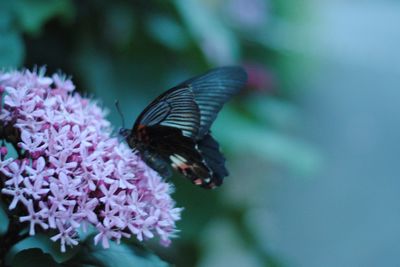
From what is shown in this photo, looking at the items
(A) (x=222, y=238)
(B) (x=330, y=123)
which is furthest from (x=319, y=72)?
(A) (x=222, y=238)

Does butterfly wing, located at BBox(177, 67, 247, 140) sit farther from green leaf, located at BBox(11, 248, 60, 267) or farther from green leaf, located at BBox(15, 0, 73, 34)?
green leaf, located at BBox(15, 0, 73, 34)

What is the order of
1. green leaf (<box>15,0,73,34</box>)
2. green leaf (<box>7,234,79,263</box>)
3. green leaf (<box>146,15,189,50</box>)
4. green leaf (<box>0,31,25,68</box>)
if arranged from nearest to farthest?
green leaf (<box>7,234,79,263</box>) < green leaf (<box>0,31,25,68</box>) < green leaf (<box>15,0,73,34</box>) < green leaf (<box>146,15,189,50</box>)

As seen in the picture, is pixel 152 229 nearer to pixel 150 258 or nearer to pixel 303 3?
pixel 150 258

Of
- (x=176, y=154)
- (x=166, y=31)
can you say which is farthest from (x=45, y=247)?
(x=166, y=31)

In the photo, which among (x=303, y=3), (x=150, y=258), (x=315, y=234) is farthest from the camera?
(x=315, y=234)

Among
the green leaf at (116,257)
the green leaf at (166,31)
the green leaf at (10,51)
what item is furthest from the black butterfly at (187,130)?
the green leaf at (166,31)

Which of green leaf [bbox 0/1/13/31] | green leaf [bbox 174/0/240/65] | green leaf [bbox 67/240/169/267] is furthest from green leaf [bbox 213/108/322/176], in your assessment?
green leaf [bbox 67/240/169/267]
